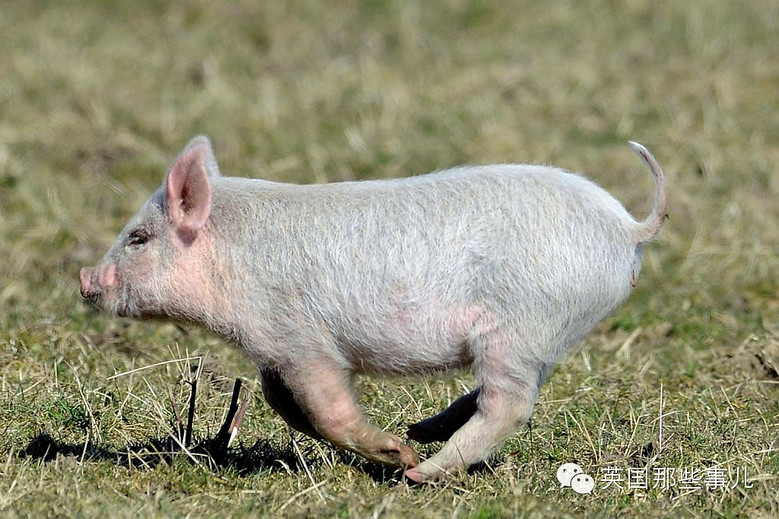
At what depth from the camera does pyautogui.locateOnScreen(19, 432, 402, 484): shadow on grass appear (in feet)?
15.4

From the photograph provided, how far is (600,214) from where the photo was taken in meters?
4.55

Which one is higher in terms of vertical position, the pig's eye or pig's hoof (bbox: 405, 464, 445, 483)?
the pig's eye

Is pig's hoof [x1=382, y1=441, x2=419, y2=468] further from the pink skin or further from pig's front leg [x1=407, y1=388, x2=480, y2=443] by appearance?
pig's front leg [x1=407, y1=388, x2=480, y2=443]

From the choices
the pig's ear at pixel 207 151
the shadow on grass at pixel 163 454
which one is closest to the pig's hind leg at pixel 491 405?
the shadow on grass at pixel 163 454

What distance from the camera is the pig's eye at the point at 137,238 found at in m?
4.78

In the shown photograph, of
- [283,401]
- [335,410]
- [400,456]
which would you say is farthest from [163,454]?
[400,456]

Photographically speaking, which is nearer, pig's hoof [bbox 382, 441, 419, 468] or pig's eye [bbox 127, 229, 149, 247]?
pig's hoof [bbox 382, 441, 419, 468]

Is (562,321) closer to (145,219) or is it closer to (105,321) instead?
(145,219)

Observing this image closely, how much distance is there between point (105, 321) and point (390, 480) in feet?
9.12

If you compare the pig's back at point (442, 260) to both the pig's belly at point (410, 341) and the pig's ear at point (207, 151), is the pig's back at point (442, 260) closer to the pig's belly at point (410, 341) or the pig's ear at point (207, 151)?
the pig's belly at point (410, 341)

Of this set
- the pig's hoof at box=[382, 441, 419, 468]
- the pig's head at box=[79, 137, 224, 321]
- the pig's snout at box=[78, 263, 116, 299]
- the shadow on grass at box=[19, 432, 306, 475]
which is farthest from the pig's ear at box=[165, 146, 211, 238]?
the pig's hoof at box=[382, 441, 419, 468]

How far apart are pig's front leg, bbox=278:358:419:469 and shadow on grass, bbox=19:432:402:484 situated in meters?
0.15

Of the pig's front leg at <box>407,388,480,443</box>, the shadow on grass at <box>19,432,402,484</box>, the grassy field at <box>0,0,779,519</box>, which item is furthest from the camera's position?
the pig's front leg at <box>407,388,480,443</box>

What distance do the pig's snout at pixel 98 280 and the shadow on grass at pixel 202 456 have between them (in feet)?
1.91
